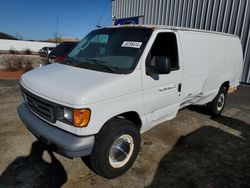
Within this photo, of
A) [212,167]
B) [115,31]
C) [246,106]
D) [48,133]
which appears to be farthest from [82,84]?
[246,106]

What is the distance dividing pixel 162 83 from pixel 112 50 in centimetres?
100

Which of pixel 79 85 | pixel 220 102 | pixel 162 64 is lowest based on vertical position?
pixel 220 102

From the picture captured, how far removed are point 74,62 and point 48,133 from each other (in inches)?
52.3

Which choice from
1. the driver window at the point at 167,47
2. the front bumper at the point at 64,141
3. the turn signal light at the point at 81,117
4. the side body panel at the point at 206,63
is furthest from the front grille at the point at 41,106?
the side body panel at the point at 206,63

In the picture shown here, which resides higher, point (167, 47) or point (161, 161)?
point (167, 47)

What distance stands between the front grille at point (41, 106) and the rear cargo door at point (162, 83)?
135 centimetres

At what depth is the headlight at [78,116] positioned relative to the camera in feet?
8.04

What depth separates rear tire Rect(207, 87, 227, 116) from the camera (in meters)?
5.53

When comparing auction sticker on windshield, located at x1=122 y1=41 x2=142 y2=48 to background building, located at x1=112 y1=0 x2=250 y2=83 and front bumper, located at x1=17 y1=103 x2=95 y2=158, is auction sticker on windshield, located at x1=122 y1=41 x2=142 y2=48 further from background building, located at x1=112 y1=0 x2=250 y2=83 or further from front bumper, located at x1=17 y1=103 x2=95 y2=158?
background building, located at x1=112 y1=0 x2=250 y2=83

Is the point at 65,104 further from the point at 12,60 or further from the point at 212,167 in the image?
the point at 12,60

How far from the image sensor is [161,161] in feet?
11.5

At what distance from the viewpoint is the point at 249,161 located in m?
3.62

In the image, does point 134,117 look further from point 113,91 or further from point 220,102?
point 220,102

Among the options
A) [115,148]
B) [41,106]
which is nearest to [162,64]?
[115,148]
